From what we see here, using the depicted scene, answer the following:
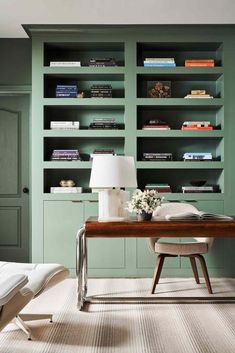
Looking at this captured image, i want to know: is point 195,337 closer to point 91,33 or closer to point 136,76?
point 136,76

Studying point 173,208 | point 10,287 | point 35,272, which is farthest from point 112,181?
point 10,287

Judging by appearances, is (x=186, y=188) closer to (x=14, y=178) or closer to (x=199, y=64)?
(x=199, y=64)

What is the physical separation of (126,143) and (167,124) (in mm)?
502

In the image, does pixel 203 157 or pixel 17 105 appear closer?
pixel 203 157

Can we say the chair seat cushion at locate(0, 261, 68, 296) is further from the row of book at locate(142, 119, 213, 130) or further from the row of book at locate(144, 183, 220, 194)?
the row of book at locate(142, 119, 213, 130)

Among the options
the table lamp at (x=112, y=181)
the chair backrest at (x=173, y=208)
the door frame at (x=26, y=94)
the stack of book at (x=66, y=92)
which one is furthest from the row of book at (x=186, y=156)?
the door frame at (x=26, y=94)

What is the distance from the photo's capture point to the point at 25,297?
7.92 feet

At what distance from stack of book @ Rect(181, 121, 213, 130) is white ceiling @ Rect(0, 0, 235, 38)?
102 centimetres

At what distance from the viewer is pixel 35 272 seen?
2863mm

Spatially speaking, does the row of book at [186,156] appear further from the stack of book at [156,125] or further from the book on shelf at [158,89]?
the book on shelf at [158,89]

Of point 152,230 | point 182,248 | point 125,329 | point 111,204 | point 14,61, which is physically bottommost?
point 125,329

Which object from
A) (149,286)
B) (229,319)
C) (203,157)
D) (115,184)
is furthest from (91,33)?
(229,319)

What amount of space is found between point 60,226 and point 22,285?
2558 mm

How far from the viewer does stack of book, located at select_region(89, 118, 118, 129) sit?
4930 millimetres
